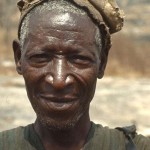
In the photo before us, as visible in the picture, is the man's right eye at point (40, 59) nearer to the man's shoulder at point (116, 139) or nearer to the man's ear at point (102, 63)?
the man's ear at point (102, 63)

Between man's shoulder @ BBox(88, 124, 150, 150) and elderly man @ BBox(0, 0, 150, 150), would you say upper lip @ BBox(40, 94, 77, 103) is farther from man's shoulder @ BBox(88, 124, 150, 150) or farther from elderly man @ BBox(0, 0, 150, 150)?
man's shoulder @ BBox(88, 124, 150, 150)

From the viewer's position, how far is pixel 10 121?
433 inches

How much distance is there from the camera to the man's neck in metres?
2.10

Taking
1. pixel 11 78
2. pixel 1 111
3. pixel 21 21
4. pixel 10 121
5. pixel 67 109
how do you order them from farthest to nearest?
pixel 11 78, pixel 1 111, pixel 10 121, pixel 21 21, pixel 67 109

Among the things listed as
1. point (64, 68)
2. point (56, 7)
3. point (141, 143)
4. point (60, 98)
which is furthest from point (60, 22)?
point (141, 143)

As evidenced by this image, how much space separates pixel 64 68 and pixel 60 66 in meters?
0.02

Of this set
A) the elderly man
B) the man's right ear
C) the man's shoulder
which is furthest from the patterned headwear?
the man's shoulder

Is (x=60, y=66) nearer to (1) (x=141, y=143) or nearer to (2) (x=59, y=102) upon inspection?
(2) (x=59, y=102)

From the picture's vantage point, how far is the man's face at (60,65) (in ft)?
6.24

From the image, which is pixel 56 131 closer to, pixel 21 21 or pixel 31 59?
pixel 31 59

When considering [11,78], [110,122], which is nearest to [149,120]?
[110,122]

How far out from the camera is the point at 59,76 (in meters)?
1.88

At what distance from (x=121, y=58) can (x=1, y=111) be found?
9606mm

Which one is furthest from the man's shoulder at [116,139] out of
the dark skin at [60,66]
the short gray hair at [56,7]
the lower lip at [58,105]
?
the short gray hair at [56,7]
